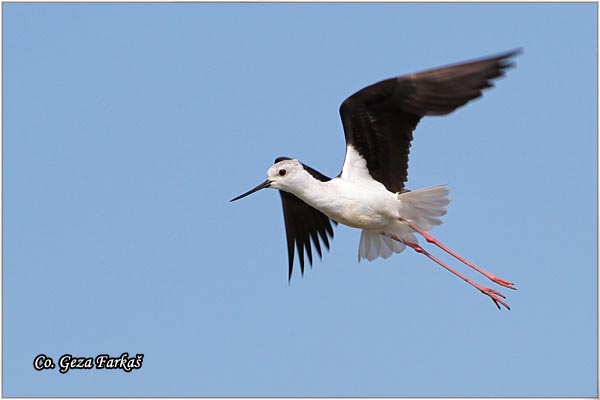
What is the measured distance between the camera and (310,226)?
11445 mm

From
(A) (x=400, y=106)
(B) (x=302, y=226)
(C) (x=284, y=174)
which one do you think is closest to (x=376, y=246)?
(B) (x=302, y=226)

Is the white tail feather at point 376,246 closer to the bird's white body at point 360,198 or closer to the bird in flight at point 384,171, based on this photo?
the bird in flight at point 384,171

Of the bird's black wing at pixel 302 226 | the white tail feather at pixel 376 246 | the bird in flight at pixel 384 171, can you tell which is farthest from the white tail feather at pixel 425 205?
the bird's black wing at pixel 302 226

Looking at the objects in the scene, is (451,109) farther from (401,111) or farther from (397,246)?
(397,246)

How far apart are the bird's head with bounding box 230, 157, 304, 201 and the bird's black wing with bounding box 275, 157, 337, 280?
1.43 m

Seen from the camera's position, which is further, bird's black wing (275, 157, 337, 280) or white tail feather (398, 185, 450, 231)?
bird's black wing (275, 157, 337, 280)

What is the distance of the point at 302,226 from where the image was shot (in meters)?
11.5

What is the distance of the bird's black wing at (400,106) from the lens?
8.60 m

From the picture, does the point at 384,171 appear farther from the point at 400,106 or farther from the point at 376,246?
the point at 376,246

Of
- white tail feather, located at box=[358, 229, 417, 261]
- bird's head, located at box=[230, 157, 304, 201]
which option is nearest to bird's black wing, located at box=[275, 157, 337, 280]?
white tail feather, located at box=[358, 229, 417, 261]

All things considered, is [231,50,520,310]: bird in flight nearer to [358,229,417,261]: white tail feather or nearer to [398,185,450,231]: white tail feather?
[398,185,450,231]: white tail feather

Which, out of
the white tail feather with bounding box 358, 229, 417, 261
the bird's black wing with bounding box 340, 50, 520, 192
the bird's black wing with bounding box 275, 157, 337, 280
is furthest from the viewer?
the bird's black wing with bounding box 275, 157, 337, 280

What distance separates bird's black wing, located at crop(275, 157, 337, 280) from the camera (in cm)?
1140

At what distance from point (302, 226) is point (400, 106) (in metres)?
2.64
